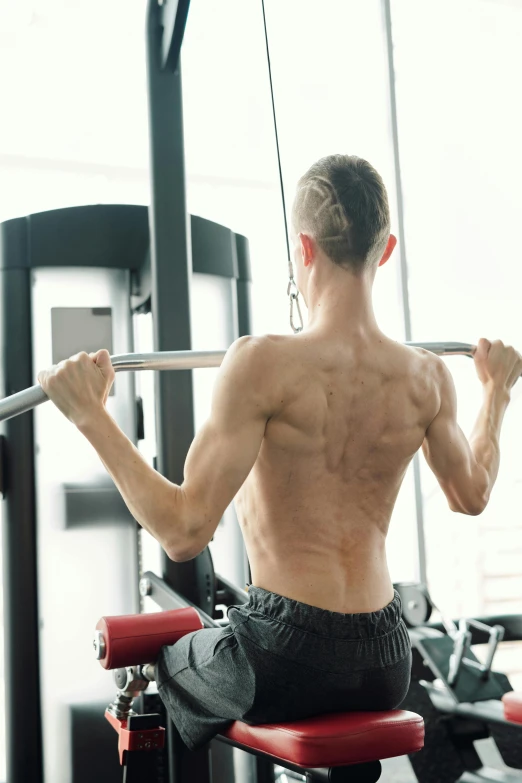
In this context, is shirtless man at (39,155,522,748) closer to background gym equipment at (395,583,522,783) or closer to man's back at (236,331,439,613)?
man's back at (236,331,439,613)

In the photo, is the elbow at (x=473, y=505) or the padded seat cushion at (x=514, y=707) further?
the padded seat cushion at (x=514, y=707)

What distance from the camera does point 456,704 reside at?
2699 mm

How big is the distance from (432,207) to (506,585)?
214cm

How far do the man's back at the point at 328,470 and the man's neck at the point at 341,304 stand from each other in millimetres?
24

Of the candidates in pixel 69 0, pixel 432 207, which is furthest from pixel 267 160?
pixel 69 0

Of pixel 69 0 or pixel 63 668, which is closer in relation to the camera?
pixel 63 668

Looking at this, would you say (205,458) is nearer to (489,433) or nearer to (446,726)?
(489,433)

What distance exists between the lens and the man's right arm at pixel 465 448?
157cm

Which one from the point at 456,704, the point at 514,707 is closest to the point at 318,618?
the point at 514,707

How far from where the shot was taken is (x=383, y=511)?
1.50 meters

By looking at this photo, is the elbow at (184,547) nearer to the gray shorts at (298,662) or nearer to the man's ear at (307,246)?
the gray shorts at (298,662)

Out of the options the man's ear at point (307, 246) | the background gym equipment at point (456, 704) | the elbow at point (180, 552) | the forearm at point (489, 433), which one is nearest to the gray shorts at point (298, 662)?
Answer: the elbow at point (180, 552)

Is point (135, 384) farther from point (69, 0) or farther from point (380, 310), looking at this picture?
point (69, 0)

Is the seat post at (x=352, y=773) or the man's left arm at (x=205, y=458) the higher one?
the man's left arm at (x=205, y=458)
